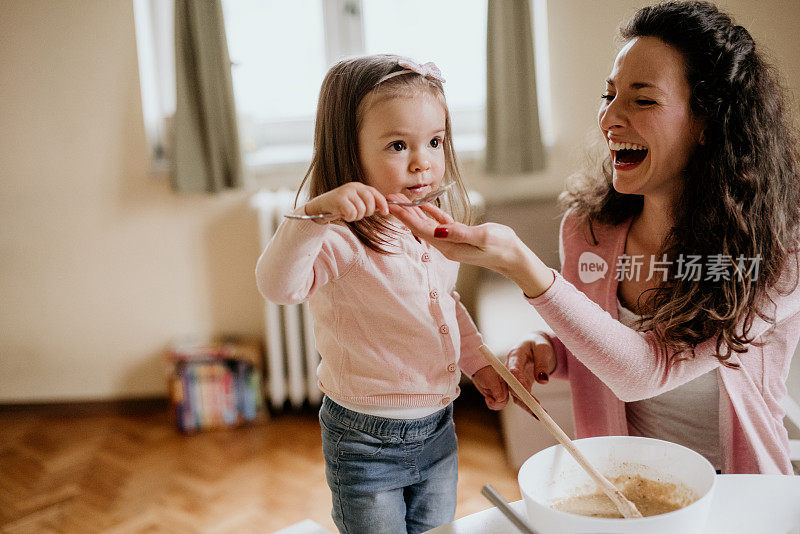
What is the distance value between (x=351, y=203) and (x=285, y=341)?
2.12 metres

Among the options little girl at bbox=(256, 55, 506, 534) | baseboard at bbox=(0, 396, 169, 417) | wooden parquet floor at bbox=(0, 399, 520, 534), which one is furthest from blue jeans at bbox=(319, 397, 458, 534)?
baseboard at bbox=(0, 396, 169, 417)

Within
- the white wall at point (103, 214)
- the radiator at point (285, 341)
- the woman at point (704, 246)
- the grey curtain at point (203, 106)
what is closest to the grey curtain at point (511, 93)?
the white wall at point (103, 214)

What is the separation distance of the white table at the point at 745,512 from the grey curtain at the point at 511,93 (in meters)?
2.05

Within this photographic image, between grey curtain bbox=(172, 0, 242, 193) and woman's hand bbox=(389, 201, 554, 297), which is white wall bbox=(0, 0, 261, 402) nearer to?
grey curtain bbox=(172, 0, 242, 193)

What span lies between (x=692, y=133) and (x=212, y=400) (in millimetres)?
2202

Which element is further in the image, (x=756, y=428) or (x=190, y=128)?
(x=190, y=128)

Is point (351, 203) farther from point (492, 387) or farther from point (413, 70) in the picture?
point (492, 387)

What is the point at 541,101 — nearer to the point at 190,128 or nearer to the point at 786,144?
the point at 190,128

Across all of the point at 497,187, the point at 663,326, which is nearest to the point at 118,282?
the point at 497,187

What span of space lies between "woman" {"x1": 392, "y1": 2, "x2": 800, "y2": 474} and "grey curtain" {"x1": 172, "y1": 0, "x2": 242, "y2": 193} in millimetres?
1843

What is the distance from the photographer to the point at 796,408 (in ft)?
5.07

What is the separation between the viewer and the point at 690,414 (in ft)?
4.10

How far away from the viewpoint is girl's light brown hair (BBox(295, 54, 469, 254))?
3.62ft

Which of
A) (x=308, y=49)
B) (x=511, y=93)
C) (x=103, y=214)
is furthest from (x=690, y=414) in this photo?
(x=103, y=214)
